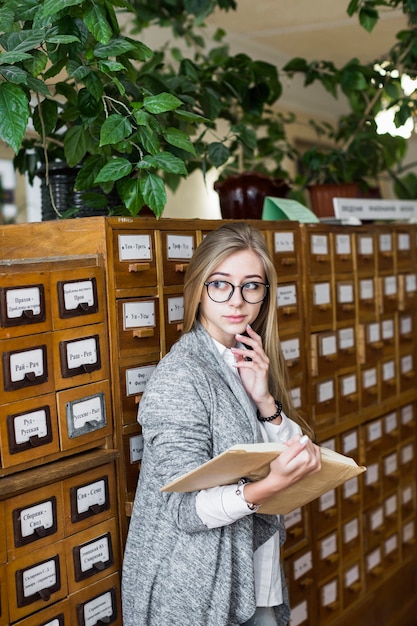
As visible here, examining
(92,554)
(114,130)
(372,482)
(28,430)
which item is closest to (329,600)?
(372,482)

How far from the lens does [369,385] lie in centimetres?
324

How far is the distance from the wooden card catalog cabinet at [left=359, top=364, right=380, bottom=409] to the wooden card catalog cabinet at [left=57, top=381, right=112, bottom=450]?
1.50m

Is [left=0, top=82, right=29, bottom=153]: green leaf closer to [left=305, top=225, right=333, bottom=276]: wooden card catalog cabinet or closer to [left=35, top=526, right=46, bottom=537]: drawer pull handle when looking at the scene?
[left=35, top=526, right=46, bottom=537]: drawer pull handle

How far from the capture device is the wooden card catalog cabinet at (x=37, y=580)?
173cm

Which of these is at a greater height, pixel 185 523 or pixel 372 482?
pixel 185 523

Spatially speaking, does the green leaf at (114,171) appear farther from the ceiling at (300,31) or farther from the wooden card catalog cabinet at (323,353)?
the ceiling at (300,31)

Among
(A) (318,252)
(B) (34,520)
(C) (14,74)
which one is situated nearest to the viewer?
(C) (14,74)

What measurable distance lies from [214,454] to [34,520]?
42 centimetres

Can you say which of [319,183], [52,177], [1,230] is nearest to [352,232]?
[319,183]

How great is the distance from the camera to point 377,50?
21.4ft

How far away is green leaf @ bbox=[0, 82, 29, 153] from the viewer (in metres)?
1.60

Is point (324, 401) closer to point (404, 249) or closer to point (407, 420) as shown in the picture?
point (407, 420)

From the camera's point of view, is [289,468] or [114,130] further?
[114,130]

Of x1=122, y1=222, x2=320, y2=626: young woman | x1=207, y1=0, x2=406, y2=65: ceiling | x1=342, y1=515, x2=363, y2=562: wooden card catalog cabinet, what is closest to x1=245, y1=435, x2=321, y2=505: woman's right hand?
x1=122, y1=222, x2=320, y2=626: young woman
